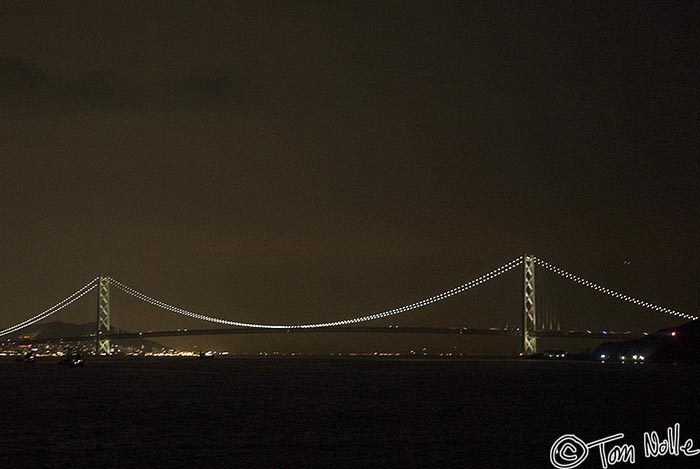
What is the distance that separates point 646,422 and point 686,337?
68.8m

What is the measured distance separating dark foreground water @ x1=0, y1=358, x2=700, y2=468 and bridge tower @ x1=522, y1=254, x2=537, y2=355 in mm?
40758

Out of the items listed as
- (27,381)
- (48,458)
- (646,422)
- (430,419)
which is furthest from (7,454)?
(27,381)

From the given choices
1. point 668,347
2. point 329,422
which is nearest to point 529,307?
point 668,347

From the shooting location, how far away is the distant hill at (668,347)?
10429 cm

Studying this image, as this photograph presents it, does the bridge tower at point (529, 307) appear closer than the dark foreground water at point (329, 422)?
No
